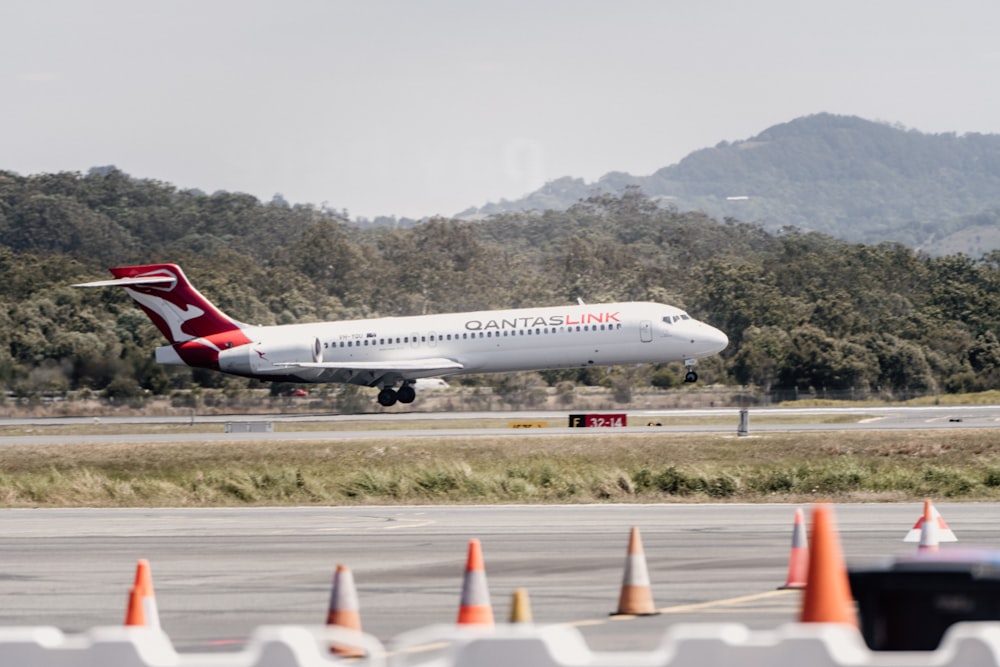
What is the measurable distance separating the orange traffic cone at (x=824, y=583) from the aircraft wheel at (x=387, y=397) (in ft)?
153

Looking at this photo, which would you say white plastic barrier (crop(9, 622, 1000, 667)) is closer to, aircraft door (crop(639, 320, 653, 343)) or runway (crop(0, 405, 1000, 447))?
runway (crop(0, 405, 1000, 447))

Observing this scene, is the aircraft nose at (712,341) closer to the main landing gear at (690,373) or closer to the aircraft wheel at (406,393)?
the main landing gear at (690,373)

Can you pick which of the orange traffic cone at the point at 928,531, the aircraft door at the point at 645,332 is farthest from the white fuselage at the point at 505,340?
the orange traffic cone at the point at 928,531

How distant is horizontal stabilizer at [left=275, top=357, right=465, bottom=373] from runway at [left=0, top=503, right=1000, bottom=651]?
2745cm

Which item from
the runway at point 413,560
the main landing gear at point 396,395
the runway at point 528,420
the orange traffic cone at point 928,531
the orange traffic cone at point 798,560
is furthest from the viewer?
the main landing gear at point 396,395

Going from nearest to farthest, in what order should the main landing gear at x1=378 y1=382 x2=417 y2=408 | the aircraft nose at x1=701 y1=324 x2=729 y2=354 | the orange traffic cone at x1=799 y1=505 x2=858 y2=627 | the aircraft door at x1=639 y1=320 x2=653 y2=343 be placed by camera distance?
the orange traffic cone at x1=799 y1=505 x2=858 y2=627 → the aircraft door at x1=639 y1=320 x2=653 y2=343 → the aircraft nose at x1=701 y1=324 x2=729 y2=354 → the main landing gear at x1=378 y1=382 x2=417 y2=408

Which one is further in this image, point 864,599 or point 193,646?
point 193,646

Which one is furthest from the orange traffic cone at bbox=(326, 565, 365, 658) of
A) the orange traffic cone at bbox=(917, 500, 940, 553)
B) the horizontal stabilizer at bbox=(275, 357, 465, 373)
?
the horizontal stabilizer at bbox=(275, 357, 465, 373)

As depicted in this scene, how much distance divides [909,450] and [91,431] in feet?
85.3

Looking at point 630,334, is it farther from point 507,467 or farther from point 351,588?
point 351,588

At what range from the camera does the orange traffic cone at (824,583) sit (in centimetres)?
734

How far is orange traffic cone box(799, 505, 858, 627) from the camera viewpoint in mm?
7344

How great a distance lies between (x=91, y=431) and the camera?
4594cm

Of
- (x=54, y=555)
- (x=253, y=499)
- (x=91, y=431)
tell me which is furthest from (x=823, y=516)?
(x=91, y=431)
